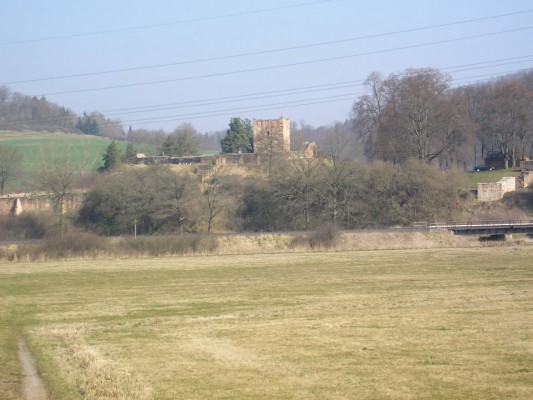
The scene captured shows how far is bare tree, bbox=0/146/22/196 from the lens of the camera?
259ft

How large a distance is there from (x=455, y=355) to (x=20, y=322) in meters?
12.8

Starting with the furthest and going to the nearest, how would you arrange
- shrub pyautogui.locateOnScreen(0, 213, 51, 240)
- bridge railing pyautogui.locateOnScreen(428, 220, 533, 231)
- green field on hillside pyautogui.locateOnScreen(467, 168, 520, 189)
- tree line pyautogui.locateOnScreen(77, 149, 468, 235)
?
green field on hillside pyautogui.locateOnScreen(467, 168, 520, 189), tree line pyautogui.locateOnScreen(77, 149, 468, 235), shrub pyautogui.locateOnScreen(0, 213, 51, 240), bridge railing pyautogui.locateOnScreen(428, 220, 533, 231)

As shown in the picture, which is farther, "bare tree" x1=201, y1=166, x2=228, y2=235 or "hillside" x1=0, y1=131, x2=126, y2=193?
"hillside" x1=0, y1=131, x2=126, y2=193

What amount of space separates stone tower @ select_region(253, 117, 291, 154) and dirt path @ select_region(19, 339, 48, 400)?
6479cm

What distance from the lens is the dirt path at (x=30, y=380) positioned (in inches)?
494

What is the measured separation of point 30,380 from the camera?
13789 millimetres

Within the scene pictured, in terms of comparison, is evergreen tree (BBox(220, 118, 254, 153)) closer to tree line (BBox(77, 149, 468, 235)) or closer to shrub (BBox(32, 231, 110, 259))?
tree line (BBox(77, 149, 468, 235))

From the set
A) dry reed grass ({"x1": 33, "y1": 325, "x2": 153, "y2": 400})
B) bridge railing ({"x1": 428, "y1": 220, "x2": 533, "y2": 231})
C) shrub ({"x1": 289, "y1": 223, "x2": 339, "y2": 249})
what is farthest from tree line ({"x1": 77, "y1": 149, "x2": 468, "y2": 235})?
dry reed grass ({"x1": 33, "y1": 325, "x2": 153, "y2": 400})

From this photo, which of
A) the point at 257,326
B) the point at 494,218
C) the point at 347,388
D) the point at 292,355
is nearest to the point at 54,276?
the point at 257,326

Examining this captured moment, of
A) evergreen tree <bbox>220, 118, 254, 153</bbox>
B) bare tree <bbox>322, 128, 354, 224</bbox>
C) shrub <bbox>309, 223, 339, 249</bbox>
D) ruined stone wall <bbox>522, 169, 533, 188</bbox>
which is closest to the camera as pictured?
shrub <bbox>309, 223, 339, 249</bbox>

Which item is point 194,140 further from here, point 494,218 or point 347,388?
point 347,388

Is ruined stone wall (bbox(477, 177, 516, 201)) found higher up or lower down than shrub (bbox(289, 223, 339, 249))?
higher up

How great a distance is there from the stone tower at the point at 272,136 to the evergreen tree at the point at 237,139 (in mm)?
6512

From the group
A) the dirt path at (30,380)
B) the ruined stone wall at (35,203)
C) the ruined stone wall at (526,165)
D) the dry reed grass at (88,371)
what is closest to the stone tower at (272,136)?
the ruined stone wall at (35,203)
